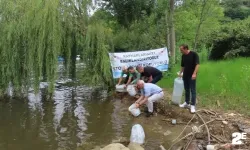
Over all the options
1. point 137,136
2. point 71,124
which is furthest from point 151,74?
point 137,136

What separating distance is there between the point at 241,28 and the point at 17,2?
11838 millimetres

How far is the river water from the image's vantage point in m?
7.97

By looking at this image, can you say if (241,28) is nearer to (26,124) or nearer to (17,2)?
(17,2)

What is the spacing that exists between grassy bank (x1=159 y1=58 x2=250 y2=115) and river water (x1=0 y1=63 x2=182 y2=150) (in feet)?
5.95

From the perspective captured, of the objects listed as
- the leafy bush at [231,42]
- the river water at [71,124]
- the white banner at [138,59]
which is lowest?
the river water at [71,124]

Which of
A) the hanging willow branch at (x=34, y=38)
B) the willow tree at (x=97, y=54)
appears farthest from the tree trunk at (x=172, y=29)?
the hanging willow branch at (x=34, y=38)

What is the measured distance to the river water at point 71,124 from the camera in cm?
797

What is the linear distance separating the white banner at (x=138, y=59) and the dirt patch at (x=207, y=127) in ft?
12.6

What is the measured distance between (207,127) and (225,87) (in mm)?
3703

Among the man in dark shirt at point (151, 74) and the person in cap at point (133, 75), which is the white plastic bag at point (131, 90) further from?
the man in dark shirt at point (151, 74)

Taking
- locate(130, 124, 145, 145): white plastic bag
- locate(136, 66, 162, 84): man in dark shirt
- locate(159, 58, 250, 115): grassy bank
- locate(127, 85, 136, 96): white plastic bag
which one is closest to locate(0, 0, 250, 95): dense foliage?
locate(127, 85, 136, 96): white plastic bag

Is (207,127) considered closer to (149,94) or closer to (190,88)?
(190,88)

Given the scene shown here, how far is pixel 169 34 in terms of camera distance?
56.7 feet

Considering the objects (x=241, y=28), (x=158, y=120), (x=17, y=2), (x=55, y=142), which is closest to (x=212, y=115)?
(x=158, y=120)
